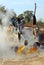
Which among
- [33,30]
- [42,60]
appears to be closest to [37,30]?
[33,30]

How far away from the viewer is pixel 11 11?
1295cm

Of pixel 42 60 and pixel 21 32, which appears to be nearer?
pixel 42 60

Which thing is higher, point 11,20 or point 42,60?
point 11,20

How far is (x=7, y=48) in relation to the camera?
1171 cm

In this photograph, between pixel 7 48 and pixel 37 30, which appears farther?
pixel 37 30

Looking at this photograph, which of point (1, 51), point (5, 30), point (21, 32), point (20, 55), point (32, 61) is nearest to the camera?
point (32, 61)

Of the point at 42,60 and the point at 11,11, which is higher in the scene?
the point at 11,11

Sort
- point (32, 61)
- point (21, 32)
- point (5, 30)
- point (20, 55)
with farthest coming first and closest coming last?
point (5, 30)
point (21, 32)
point (20, 55)
point (32, 61)

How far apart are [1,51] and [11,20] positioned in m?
1.69

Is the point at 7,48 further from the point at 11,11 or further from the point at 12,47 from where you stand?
the point at 11,11

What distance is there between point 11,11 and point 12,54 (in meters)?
3.29

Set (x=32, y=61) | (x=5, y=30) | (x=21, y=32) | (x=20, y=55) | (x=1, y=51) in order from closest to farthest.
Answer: (x=32, y=61) < (x=20, y=55) < (x=1, y=51) < (x=21, y=32) < (x=5, y=30)

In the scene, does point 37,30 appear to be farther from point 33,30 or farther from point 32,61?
point 32,61

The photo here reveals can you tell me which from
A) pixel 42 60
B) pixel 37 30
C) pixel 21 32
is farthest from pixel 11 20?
pixel 42 60
